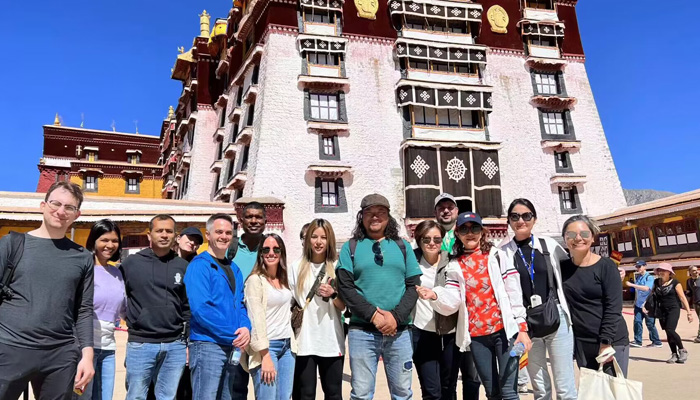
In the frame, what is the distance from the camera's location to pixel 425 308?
16.2 ft

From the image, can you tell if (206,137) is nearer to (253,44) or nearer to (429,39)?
(253,44)

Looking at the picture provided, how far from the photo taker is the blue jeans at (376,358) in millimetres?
4504

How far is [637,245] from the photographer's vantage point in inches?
823

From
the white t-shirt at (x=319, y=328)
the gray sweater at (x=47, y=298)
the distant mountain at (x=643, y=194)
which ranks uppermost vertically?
the distant mountain at (x=643, y=194)

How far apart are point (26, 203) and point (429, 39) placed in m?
19.0

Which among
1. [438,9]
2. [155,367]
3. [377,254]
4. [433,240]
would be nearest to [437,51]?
[438,9]

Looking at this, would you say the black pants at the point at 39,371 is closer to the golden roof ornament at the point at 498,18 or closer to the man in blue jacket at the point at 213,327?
the man in blue jacket at the point at 213,327

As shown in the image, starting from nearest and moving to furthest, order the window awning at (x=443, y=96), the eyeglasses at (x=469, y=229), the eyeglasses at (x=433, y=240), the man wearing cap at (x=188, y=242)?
the eyeglasses at (x=469, y=229)
the eyeglasses at (x=433, y=240)
the man wearing cap at (x=188, y=242)
the window awning at (x=443, y=96)

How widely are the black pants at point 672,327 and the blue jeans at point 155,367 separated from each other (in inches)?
331

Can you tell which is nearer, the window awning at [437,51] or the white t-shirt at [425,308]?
the white t-shirt at [425,308]

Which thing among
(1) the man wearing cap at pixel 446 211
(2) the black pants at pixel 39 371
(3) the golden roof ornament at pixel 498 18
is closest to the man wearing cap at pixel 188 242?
(2) the black pants at pixel 39 371

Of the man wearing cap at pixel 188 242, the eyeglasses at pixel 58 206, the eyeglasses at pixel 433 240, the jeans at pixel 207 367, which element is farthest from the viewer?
the man wearing cap at pixel 188 242

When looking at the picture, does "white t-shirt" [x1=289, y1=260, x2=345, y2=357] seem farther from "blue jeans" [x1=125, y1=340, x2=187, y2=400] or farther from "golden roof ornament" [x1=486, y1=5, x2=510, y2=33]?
"golden roof ornament" [x1=486, y1=5, x2=510, y2=33]

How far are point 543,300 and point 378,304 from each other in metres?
1.59
